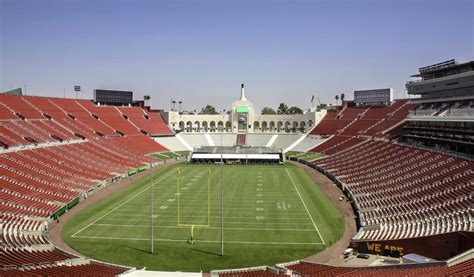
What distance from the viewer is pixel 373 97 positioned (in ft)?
366

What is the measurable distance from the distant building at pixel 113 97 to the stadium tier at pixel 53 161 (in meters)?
4.61

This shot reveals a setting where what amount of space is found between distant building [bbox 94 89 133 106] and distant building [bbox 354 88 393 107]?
62940mm

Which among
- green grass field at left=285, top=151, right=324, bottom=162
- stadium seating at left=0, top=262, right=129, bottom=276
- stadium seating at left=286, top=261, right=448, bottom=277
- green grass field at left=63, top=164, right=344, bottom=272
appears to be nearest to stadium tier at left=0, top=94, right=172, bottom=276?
stadium seating at left=0, top=262, right=129, bottom=276

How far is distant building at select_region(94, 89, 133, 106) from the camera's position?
113 meters

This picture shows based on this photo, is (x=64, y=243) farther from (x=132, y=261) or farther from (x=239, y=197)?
(x=239, y=197)

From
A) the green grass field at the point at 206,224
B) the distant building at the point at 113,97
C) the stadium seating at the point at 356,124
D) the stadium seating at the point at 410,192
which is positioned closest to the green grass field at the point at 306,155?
the stadium seating at the point at 356,124

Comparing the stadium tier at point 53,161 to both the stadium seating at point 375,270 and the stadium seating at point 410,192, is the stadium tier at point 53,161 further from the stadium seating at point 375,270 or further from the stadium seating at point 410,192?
the stadium seating at point 410,192

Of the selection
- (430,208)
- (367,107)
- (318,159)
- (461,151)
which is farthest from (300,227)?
(367,107)

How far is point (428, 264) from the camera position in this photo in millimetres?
25016

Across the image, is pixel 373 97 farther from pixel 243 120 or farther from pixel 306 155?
pixel 243 120

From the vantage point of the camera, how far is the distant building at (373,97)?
109 m

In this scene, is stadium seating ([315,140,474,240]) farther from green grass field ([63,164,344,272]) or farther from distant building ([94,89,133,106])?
distant building ([94,89,133,106])

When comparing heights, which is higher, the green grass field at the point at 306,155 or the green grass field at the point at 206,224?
the green grass field at the point at 306,155

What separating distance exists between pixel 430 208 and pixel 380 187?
Result: 494 inches
